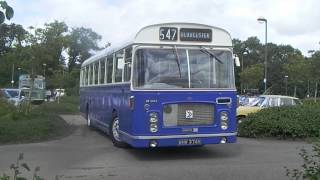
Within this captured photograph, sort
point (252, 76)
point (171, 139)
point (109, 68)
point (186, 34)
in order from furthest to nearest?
point (252, 76)
point (109, 68)
point (186, 34)
point (171, 139)

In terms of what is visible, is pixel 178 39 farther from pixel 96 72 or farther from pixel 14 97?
pixel 14 97

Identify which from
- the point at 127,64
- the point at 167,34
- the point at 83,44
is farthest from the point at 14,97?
the point at 167,34

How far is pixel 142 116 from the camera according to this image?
12.6 m

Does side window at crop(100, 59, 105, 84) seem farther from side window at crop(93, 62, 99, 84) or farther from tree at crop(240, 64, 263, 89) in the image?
tree at crop(240, 64, 263, 89)

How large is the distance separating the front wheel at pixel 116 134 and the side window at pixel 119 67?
3.50 ft

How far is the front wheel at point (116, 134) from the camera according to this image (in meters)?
14.8

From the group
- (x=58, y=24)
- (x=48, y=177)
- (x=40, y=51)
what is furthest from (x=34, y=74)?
(x=48, y=177)

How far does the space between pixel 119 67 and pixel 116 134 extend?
2.06 meters

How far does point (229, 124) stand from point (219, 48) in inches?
70.1

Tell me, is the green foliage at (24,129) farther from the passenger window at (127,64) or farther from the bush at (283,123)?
the bush at (283,123)

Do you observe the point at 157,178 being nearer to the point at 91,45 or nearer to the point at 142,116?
the point at 142,116

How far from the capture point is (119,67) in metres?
13.9

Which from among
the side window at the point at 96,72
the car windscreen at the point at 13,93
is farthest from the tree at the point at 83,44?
the side window at the point at 96,72

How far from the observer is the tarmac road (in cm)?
1090
